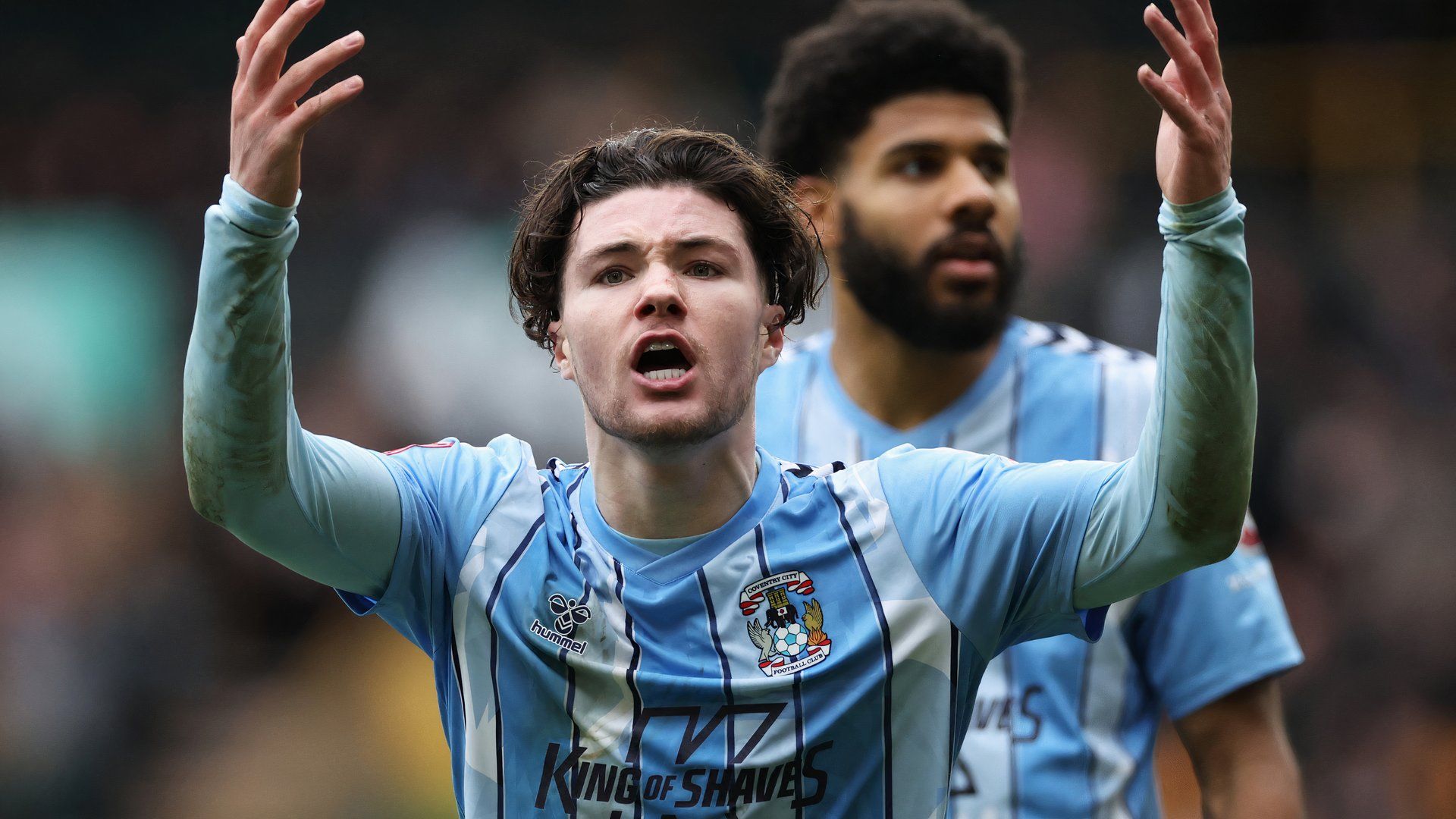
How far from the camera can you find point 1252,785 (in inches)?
133

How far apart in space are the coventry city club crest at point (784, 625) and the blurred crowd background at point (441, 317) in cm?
401

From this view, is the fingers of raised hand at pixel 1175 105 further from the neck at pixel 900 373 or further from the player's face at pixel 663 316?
the neck at pixel 900 373

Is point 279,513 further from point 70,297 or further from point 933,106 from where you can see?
point 70,297

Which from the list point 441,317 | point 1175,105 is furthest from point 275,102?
point 441,317

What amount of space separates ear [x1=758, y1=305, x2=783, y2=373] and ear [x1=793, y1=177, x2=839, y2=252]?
1.20 metres

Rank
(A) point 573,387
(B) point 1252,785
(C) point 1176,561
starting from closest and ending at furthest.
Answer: (C) point 1176,561 → (B) point 1252,785 → (A) point 573,387

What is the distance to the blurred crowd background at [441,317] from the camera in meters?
6.61

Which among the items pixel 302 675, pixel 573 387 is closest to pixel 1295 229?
pixel 573 387

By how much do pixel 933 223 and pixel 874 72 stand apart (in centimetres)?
66

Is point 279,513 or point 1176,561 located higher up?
point 279,513

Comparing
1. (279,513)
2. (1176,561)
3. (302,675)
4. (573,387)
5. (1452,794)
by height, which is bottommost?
(1452,794)

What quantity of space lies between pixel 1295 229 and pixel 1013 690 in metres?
4.87

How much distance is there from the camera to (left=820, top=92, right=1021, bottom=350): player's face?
3740 mm

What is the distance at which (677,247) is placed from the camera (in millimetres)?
2609
